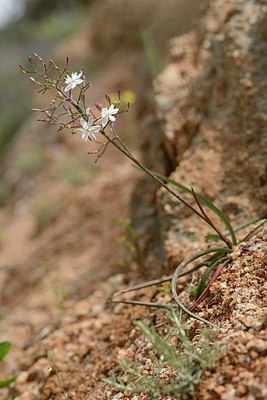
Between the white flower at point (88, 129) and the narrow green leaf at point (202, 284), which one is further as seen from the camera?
the narrow green leaf at point (202, 284)

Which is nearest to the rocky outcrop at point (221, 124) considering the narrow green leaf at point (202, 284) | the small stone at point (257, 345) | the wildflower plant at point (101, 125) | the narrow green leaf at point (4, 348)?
the wildflower plant at point (101, 125)

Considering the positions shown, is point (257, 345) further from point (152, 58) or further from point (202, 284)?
point (152, 58)

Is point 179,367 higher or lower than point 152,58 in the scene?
lower

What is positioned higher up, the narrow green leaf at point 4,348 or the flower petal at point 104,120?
the flower petal at point 104,120

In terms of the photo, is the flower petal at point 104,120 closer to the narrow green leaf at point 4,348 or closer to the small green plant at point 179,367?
the small green plant at point 179,367

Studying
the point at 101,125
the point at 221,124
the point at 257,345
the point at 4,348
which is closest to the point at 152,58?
the point at 221,124

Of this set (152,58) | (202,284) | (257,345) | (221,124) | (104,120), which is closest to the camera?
(257,345)

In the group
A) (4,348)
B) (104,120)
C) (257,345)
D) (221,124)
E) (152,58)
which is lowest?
(257,345)

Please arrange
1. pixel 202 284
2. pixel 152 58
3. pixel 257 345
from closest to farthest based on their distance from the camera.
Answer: pixel 257 345
pixel 202 284
pixel 152 58

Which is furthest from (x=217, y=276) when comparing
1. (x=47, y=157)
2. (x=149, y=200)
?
(x=47, y=157)

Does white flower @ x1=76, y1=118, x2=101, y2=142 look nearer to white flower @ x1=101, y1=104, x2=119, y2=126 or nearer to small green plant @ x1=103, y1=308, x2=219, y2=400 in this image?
white flower @ x1=101, y1=104, x2=119, y2=126

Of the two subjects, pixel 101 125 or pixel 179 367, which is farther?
pixel 101 125

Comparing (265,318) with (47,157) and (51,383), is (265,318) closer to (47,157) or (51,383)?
(51,383)
